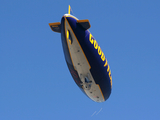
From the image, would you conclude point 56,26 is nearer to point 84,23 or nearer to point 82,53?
point 84,23

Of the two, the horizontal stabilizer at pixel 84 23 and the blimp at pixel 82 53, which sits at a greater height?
the horizontal stabilizer at pixel 84 23

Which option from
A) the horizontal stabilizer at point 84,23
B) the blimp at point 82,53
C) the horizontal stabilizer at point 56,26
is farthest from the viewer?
the horizontal stabilizer at point 56,26

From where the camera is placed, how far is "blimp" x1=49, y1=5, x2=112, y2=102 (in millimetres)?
43062

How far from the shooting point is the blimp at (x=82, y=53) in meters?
43.1

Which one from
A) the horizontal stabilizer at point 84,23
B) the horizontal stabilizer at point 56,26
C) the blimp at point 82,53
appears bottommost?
the blimp at point 82,53

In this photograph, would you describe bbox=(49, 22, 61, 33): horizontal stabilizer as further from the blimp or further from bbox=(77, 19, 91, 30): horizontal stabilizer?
bbox=(77, 19, 91, 30): horizontal stabilizer

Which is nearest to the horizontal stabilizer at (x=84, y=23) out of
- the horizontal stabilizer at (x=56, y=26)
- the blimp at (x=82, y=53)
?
the blimp at (x=82, y=53)

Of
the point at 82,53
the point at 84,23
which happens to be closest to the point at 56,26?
the point at 84,23

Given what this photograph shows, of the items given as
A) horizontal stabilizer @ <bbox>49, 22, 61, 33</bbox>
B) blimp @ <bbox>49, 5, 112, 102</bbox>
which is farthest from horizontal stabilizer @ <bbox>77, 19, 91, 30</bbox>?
horizontal stabilizer @ <bbox>49, 22, 61, 33</bbox>

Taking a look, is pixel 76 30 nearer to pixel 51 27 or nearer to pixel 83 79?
pixel 51 27

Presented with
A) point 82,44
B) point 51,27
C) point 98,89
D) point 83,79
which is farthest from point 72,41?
point 98,89

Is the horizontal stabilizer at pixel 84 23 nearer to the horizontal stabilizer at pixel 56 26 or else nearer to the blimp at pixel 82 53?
the blimp at pixel 82 53

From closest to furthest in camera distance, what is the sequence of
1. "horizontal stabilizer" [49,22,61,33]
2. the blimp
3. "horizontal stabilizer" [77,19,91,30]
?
the blimp, "horizontal stabilizer" [77,19,91,30], "horizontal stabilizer" [49,22,61,33]

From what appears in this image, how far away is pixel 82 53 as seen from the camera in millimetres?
45000
